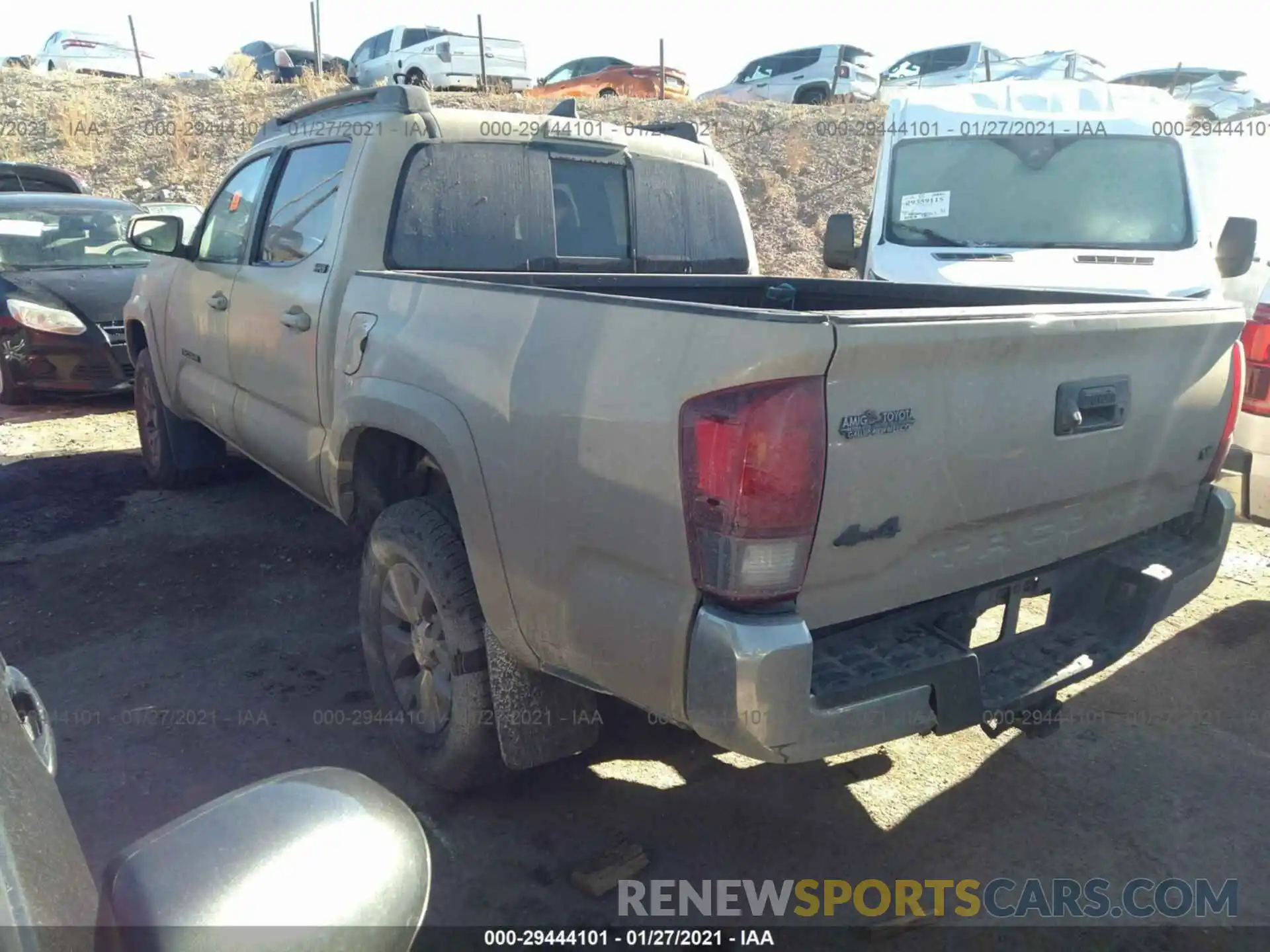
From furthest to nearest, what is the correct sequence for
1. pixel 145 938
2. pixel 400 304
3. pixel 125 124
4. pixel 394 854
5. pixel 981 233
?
pixel 125 124 < pixel 981 233 < pixel 400 304 < pixel 394 854 < pixel 145 938

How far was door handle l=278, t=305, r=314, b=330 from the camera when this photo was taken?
3600 mm

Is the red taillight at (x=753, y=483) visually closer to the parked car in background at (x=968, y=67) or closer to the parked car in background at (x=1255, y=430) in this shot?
the parked car in background at (x=1255, y=430)

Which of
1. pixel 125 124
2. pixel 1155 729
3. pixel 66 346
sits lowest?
pixel 1155 729

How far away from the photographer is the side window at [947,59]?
19812 millimetres

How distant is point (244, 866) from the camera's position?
3.53 ft

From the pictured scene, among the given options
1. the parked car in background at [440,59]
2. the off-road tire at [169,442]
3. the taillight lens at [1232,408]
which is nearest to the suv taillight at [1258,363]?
the taillight lens at [1232,408]

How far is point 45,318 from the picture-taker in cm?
756

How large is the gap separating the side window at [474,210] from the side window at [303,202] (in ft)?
0.98

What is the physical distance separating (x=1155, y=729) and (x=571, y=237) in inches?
112

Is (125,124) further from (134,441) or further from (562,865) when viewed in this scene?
(562,865)

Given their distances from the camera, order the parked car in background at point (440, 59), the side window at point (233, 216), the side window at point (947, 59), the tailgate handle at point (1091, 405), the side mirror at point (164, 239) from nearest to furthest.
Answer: the tailgate handle at point (1091, 405) < the side window at point (233, 216) < the side mirror at point (164, 239) < the side window at point (947, 59) < the parked car in background at point (440, 59)

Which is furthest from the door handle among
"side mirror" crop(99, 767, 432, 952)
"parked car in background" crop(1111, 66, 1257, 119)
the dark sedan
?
"parked car in background" crop(1111, 66, 1257, 119)

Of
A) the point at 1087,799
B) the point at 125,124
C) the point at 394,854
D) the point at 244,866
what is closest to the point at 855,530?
the point at 394,854

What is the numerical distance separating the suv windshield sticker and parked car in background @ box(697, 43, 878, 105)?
16.7 m
